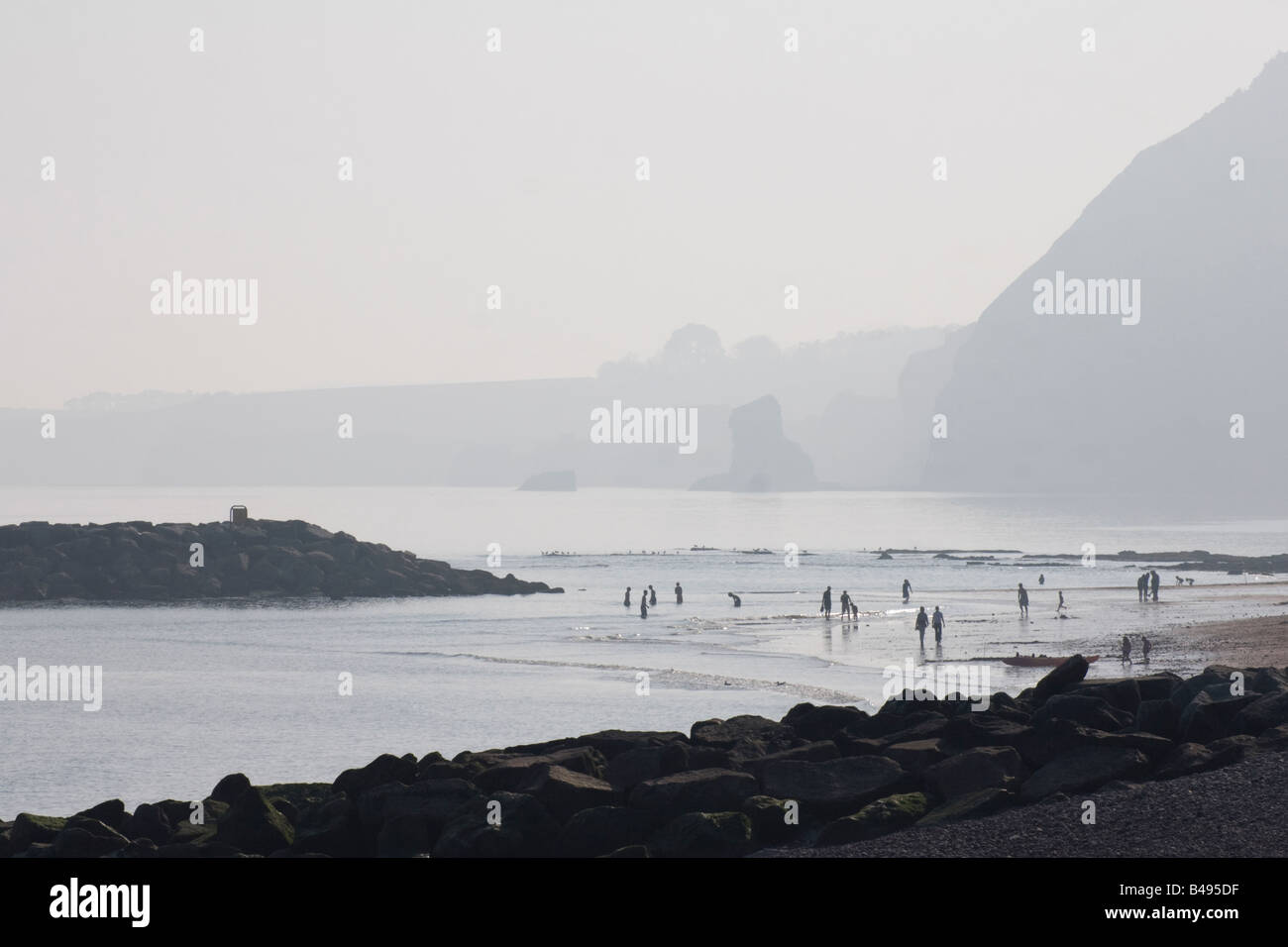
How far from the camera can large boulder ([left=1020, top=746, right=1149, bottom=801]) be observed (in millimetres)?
17750

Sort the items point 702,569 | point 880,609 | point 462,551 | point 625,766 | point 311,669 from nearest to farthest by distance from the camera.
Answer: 1. point 625,766
2. point 311,669
3. point 880,609
4. point 702,569
5. point 462,551

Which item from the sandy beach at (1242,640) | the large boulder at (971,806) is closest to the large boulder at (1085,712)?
the large boulder at (971,806)

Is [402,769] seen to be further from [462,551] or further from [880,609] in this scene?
[462,551]

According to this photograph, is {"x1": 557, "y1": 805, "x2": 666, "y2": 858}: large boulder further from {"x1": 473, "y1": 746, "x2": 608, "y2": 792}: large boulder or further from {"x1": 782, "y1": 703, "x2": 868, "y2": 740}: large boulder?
{"x1": 782, "y1": 703, "x2": 868, "y2": 740}: large boulder

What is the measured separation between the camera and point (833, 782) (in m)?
18.7

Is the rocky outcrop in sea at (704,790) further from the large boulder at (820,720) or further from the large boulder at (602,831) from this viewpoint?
the large boulder at (820,720)

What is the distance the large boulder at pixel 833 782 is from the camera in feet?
60.0

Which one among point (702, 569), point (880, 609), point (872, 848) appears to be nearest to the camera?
point (872, 848)

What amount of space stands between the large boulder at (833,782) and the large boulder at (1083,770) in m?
1.82

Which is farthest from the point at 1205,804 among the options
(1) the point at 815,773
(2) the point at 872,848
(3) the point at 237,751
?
(3) the point at 237,751

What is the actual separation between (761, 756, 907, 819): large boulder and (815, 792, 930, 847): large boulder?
0.48 m

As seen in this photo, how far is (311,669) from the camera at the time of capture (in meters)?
48.8

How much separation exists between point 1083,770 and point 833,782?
3252 mm
